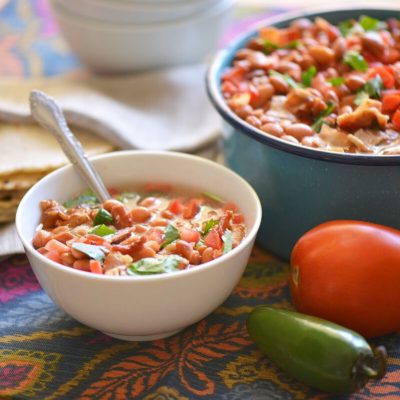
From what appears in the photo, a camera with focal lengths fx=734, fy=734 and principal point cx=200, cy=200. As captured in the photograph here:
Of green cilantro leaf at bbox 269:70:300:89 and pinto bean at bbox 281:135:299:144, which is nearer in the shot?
pinto bean at bbox 281:135:299:144

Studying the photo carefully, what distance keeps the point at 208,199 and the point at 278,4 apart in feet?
6.07

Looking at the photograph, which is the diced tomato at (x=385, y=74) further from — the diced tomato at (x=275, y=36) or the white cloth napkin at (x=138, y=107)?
the white cloth napkin at (x=138, y=107)

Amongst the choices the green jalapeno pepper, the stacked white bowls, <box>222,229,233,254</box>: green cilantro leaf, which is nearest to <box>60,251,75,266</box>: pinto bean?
<box>222,229,233,254</box>: green cilantro leaf

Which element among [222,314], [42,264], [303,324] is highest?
[42,264]

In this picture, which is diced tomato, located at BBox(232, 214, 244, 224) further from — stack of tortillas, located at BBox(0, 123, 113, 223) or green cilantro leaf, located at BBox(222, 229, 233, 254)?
stack of tortillas, located at BBox(0, 123, 113, 223)

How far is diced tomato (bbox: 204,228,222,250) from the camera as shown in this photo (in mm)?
1660

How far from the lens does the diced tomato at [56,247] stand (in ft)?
5.28

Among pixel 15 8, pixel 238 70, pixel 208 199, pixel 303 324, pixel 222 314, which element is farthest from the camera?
pixel 15 8

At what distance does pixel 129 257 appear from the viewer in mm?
1573

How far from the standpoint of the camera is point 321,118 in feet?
6.23

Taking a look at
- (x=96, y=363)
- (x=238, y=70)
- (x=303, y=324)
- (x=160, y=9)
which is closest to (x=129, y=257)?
(x=96, y=363)

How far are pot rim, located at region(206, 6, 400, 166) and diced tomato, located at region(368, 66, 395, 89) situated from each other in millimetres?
394

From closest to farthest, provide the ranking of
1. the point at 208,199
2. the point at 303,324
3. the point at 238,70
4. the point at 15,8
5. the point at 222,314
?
the point at 303,324 → the point at 222,314 → the point at 208,199 → the point at 238,70 → the point at 15,8

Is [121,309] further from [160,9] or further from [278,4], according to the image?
[278,4]
